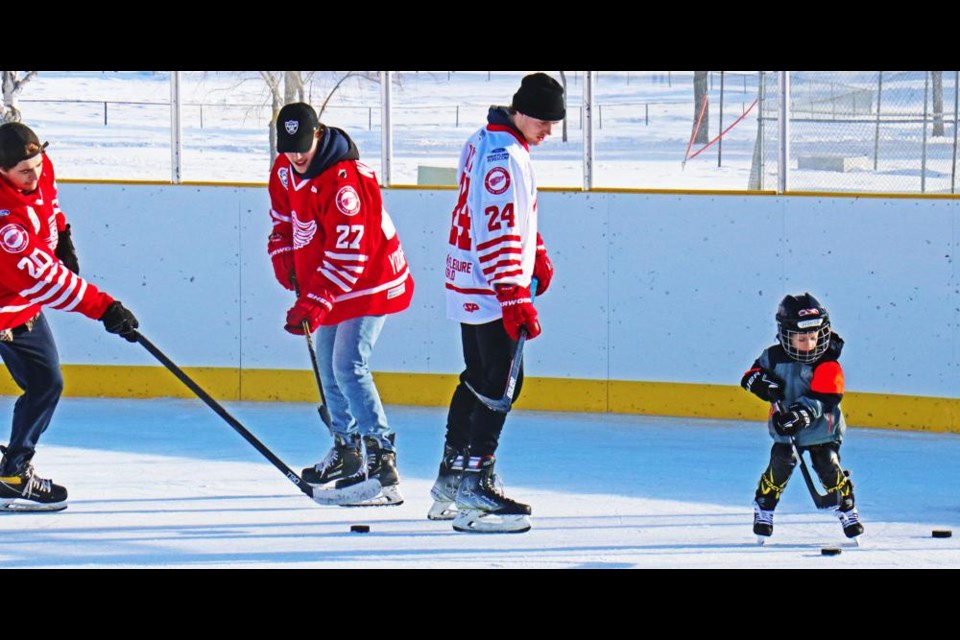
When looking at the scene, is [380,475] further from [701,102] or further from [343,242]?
[701,102]

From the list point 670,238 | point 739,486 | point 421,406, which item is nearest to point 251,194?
point 421,406

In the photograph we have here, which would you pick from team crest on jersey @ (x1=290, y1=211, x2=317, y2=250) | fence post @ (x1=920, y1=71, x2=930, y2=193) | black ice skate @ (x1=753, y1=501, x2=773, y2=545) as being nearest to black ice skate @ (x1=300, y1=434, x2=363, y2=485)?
team crest on jersey @ (x1=290, y1=211, x2=317, y2=250)

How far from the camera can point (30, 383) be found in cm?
553

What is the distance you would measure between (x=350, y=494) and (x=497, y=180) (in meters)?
1.31

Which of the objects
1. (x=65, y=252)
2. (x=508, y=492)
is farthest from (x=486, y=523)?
(x=65, y=252)

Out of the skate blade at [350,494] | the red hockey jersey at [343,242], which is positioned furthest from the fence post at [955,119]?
the skate blade at [350,494]

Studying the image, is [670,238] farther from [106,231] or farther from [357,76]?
[106,231]

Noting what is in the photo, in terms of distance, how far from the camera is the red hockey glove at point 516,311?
16.3 feet

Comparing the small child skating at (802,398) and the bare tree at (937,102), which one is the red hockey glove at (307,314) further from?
the bare tree at (937,102)

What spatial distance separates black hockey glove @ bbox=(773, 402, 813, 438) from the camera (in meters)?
4.92

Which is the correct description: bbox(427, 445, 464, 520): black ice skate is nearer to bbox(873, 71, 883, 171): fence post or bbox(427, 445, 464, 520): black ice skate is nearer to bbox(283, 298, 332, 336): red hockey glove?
Result: bbox(283, 298, 332, 336): red hockey glove

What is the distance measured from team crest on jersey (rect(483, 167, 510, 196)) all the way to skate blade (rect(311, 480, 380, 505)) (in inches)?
48.4

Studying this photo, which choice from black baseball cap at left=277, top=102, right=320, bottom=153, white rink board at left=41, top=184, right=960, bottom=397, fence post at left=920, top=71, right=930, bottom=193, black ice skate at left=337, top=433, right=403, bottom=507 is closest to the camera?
black baseball cap at left=277, top=102, right=320, bottom=153
